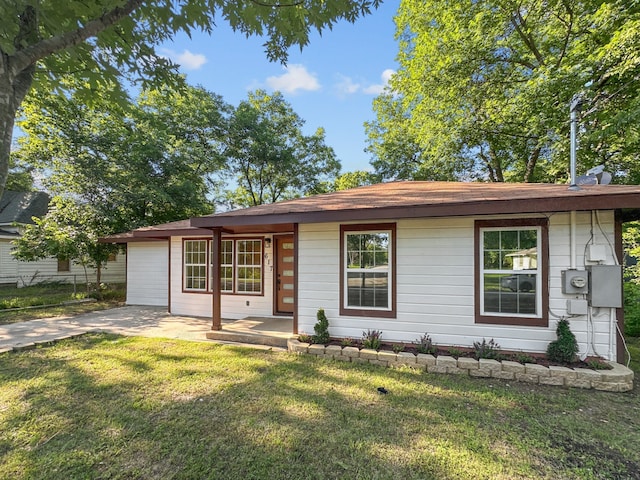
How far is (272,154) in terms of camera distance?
17.4 meters

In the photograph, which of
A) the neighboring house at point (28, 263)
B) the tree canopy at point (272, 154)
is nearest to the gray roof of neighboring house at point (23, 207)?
the neighboring house at point (28, 263)

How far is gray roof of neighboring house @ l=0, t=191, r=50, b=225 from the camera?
16.8m

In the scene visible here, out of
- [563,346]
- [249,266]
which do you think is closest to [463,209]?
[563,346]

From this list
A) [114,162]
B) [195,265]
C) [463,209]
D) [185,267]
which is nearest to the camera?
[463,209]

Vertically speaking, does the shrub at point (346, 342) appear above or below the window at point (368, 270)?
below

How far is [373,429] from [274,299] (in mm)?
5162

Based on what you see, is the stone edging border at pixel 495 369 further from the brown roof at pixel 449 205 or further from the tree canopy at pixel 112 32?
the tree canopy at pixel 112 32

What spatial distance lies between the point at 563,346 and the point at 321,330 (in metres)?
3.58

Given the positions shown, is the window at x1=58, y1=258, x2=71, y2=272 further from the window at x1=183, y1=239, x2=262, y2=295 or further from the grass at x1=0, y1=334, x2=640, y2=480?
the grass at x1=0, y1=334, x2=640, y2=480

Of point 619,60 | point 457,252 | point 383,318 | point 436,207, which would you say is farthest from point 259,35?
point 619,60

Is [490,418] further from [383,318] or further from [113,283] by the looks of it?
[113,283]

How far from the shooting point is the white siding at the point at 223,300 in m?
7.97

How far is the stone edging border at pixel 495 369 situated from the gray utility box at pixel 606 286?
33.2 inches

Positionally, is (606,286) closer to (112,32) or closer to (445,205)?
(445,205)
